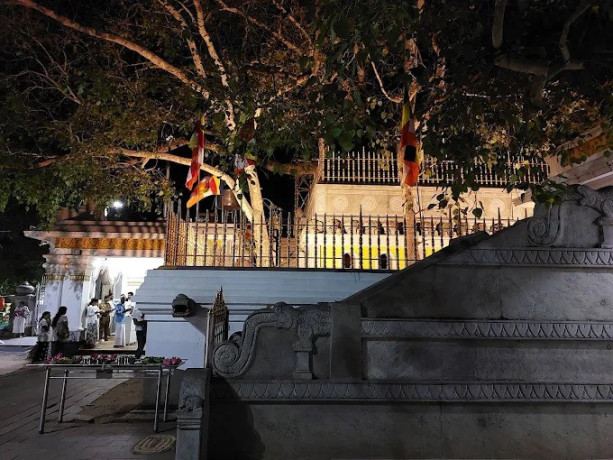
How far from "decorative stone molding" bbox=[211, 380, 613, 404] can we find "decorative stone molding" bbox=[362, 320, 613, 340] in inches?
18.2

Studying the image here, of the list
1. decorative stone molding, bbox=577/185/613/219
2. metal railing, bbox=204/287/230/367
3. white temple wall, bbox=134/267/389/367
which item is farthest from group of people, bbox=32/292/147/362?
decorative stone molding, bbox=577/185/613/219

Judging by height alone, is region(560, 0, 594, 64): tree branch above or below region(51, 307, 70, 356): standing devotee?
above

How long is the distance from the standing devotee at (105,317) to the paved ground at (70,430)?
29.4ft

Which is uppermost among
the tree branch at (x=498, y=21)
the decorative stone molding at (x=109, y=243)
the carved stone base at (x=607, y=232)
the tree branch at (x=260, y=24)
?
the tree branch at (x=260, y=24)

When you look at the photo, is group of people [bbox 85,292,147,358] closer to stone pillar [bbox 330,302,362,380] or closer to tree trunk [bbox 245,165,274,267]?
tree trunk [bbox 245,165,274,267]

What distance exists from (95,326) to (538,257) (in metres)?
16.8

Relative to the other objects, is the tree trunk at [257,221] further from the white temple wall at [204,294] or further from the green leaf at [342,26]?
the green leaf at [342,26]

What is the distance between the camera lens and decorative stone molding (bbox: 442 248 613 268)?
5.11 metres

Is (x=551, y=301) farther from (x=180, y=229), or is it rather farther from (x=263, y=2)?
(x=263, y=2)

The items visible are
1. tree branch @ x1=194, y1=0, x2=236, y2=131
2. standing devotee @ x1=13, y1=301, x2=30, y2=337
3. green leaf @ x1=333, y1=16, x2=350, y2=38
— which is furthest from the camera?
standing devotee @ x1=13, y1=301, x2=30, y2=337

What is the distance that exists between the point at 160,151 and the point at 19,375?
719 centimetres

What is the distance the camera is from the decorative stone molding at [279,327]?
4621 mm

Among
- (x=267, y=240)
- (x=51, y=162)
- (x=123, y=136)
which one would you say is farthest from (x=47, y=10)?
(x=267, y=240)

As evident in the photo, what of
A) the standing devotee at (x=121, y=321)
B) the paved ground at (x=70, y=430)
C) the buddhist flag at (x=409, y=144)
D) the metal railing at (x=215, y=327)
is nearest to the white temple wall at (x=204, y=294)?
the paved ground at (x=70, y=430)
